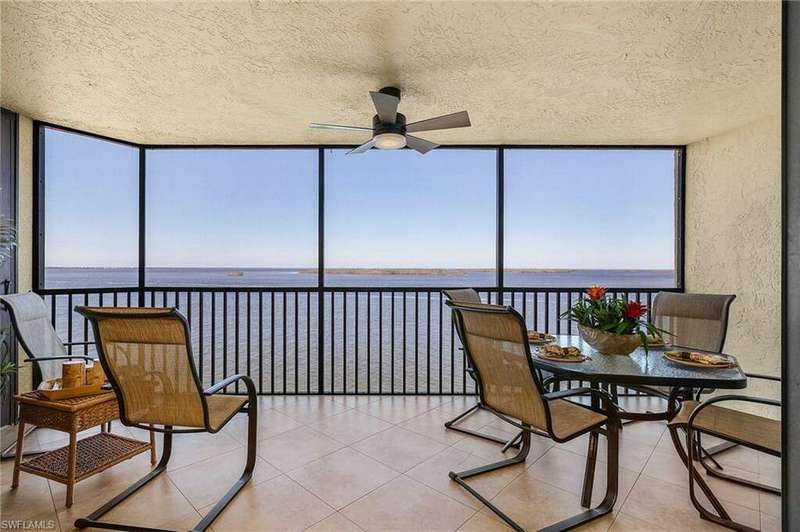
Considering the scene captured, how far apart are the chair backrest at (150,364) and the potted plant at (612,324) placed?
2115mm

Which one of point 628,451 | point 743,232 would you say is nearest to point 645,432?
point 628,451

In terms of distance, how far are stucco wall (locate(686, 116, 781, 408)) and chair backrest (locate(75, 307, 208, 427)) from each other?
390 cm

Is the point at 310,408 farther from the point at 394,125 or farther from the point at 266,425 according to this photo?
the point at 394,125

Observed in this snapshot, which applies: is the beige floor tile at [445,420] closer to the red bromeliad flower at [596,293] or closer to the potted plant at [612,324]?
the potted plant at [612,324]

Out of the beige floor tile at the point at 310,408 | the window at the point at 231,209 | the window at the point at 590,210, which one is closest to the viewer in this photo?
the beige floor tile at the point at 310,408

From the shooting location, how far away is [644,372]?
5.89 feet

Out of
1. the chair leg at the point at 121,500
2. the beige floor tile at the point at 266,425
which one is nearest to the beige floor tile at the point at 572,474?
the beige floor tile at the point at 266,425

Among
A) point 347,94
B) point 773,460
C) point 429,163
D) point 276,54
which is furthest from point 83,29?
point 429,163

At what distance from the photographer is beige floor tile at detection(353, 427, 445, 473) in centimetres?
226

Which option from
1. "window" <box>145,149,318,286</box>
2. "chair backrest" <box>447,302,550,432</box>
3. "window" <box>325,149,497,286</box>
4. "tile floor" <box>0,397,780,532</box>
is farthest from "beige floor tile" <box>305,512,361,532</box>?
"window" <box>325,149,497,286</box>

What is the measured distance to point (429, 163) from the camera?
866 centimetres

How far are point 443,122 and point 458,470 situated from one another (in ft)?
7.11

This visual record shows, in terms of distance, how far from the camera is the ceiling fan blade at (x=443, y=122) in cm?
234

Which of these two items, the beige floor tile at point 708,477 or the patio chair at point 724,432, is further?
the beige floor tile at point 708,477
